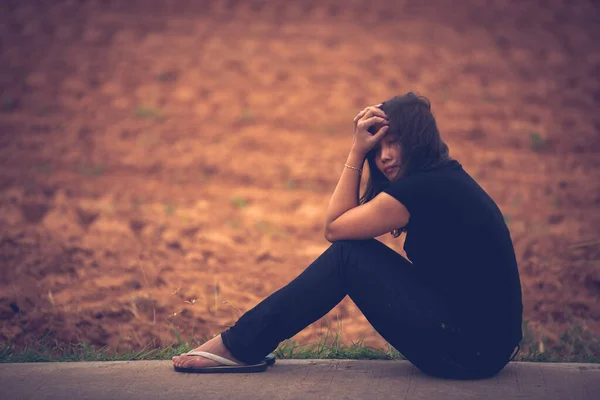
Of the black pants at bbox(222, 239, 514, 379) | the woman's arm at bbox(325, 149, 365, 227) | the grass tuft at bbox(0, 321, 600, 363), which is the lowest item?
the grass tuft at bbox(0, 321, 600, 363)

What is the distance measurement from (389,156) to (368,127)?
0.14 meters

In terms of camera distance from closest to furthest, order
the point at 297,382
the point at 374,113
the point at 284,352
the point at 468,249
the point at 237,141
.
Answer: the point at 468,249 → the point at 297,382 → the point at 374,113 → the point at 284,352 → the point at 237,141

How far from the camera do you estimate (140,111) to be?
8.47 metres

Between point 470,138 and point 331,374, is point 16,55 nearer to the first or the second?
point 470,138

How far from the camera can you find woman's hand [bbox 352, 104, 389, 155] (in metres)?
2.85

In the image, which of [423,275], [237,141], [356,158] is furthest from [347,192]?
[237,141]

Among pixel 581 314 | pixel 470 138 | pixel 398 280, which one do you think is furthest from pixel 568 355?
pixel 470 138

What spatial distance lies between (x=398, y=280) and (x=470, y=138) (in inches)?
215

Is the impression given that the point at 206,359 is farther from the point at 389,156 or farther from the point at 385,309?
the point at 389,156

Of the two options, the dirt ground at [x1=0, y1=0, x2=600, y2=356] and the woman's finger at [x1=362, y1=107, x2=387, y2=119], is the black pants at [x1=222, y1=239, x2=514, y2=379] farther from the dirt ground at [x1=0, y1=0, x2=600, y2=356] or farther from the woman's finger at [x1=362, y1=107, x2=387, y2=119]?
the dirt ground at [x1=0, y1=0, x2=600, y2=356]

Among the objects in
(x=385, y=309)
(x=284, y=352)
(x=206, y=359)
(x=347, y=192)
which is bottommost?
(x=284, y=352)

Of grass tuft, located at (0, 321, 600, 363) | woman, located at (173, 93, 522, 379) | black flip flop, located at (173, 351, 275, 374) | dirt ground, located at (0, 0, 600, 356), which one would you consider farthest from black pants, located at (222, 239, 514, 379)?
dirt ground, located at (0, 0, 600, 356)

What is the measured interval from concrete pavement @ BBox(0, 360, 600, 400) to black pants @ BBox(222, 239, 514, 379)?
101 mm

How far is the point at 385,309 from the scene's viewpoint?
2684mm
